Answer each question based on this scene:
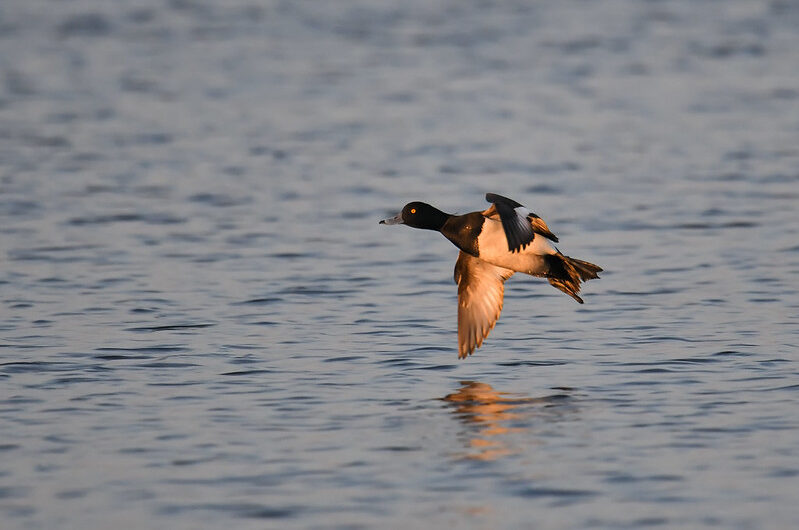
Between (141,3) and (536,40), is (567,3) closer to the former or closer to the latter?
(536,40)

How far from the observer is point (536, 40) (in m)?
29.4

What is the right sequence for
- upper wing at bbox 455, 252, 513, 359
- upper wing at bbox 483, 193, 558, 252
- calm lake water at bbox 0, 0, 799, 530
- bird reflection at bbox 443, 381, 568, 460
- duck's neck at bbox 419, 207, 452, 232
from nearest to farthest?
calm lake water at bbox 0, 0, 799, 530, bird reflection at bbox 443, 381, 568, 460, upper wing at bbox 483, 193, 558, 252, upper wing at bbox 455, 252, 513, 359, duck's neck at bbox 419, 207, 452, 232

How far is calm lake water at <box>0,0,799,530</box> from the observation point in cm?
756

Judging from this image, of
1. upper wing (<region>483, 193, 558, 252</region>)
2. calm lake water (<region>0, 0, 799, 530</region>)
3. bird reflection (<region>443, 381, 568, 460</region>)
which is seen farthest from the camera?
upper wing (<region>483, 193, 558, 252</region>)

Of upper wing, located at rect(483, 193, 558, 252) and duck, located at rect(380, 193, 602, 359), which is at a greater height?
upper wing, located at rect(483, 193, 558, 252)

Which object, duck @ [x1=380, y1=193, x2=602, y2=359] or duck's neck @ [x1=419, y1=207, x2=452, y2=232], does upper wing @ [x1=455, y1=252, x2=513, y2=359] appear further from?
duck's neck @ [x1=419, y1=207, x2=452, y2=232]

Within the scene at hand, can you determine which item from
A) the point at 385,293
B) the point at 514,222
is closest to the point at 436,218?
the point at 514,222

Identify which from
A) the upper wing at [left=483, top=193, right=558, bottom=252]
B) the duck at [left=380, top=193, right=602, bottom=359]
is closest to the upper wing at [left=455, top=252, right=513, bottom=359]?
the duck at [left=380, top=193, right=602, bottom=359]

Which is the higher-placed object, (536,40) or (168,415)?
(536,40)

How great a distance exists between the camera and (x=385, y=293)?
1238cm

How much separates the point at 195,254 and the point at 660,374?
19.0 feet

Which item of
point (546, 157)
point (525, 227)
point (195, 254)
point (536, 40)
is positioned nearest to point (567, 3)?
point (536, 40)

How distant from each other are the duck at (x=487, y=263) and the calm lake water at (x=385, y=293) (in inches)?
14.4

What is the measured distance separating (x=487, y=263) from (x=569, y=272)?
754mm
